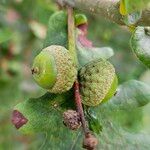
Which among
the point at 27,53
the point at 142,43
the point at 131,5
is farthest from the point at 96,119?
the point at 27,53

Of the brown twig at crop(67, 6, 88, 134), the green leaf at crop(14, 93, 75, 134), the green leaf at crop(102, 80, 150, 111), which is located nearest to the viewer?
the brown twig at crop(67, 6, 88, 134)

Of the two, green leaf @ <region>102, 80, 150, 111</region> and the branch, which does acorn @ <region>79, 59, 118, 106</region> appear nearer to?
the branch

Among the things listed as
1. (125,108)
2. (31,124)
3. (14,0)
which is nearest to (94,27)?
(14,0)

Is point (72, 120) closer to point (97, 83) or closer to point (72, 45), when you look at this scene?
point (97, 83)

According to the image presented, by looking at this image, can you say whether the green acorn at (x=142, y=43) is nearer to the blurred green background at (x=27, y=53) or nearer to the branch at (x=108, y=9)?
the branch at (x=108, y=9)

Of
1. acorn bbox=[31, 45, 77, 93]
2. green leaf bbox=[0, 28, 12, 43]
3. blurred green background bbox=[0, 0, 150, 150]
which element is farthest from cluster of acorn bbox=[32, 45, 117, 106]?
blurred green background bbox=[0, 0, 150, 150]

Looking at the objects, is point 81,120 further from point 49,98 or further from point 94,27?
point 94,27
